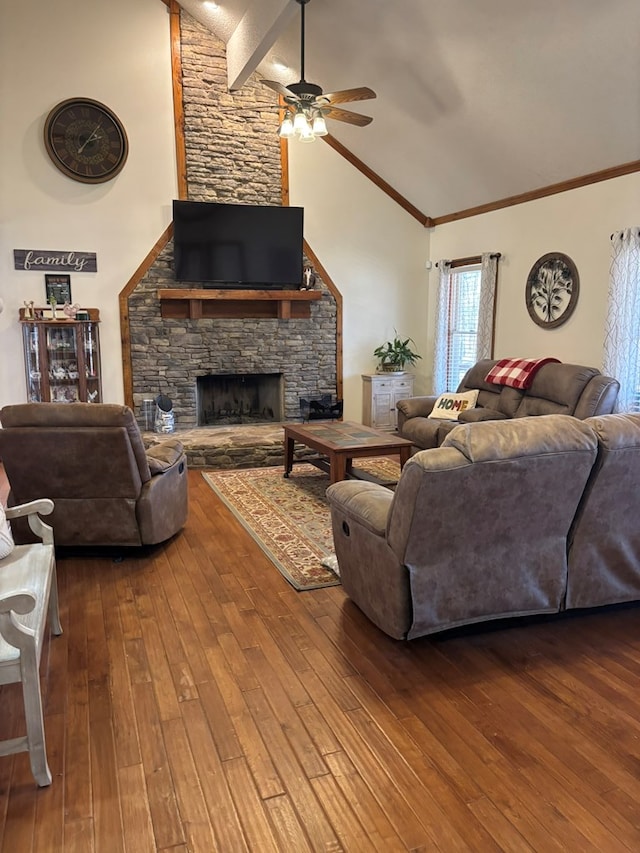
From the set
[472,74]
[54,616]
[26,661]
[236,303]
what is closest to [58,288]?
[236,303]

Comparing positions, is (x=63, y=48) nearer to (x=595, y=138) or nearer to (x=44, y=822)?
(x=595, y=138)

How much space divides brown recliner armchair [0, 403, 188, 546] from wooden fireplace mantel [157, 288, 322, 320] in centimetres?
357

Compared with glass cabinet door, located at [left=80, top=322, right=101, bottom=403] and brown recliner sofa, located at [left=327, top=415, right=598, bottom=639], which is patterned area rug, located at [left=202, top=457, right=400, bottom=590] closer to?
brown recliner sofa, located at [left=327, top=415, right=598, bottom=639]

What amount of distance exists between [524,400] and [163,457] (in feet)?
11.7

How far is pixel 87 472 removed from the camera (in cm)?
360

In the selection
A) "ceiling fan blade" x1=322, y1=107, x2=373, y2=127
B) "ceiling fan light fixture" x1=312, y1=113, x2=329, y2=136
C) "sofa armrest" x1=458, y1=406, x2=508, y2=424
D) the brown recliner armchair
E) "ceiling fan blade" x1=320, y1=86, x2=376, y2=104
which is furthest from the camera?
"sofa armrest" x1=458, y1=406, x2=508, y2=424

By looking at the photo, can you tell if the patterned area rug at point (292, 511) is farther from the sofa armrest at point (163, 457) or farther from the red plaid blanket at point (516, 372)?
the red plaid blanket at point (516, 372)

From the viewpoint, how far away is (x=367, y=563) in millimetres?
2838

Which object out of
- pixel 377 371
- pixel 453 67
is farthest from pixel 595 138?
pixel 377 371

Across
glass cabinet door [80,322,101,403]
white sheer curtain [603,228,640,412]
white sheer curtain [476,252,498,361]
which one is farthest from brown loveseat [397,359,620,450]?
glass cabinet door [80,322,101,403]

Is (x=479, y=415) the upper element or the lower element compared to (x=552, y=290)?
lower

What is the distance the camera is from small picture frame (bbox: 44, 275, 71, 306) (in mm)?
6578

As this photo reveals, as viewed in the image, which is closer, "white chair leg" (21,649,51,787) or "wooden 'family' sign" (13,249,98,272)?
"white chair leg" (21,649,51,787)

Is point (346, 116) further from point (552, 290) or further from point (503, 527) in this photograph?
point (503, 527)
